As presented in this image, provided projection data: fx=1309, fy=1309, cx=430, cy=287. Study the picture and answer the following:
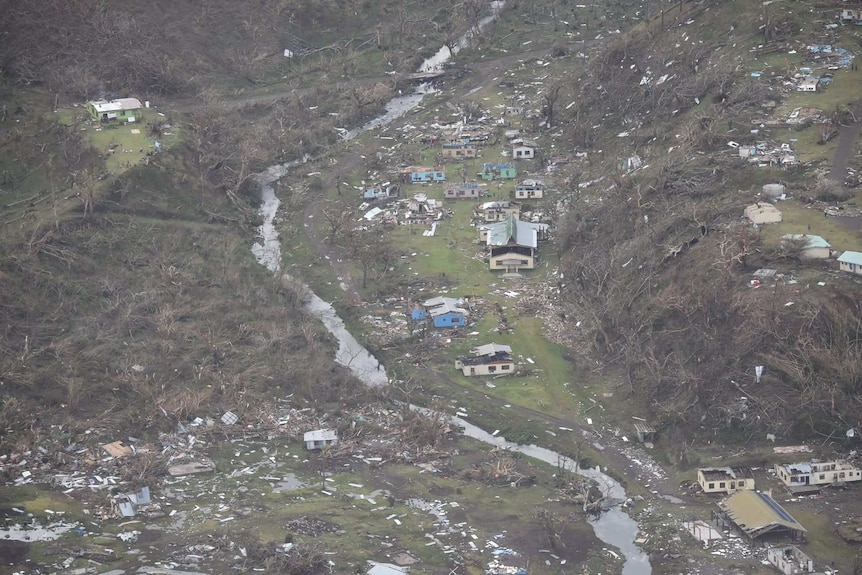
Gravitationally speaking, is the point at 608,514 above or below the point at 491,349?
below

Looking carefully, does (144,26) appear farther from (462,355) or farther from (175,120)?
(462,355)

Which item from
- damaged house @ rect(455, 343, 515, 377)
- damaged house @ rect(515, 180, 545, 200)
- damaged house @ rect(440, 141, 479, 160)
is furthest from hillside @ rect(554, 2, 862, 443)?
damaged house @ rect(440, 141, 479, 160)

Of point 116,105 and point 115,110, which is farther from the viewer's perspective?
point 116,105

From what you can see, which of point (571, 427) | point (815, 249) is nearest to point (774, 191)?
point (815, 249)

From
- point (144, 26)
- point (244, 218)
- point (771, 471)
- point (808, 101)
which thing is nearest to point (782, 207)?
point (808, 101)

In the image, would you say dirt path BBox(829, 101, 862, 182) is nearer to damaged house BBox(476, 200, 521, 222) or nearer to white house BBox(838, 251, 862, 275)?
white house BBox(838, 251, 862, 275)

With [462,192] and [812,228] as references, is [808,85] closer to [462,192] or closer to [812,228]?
[812,228]
